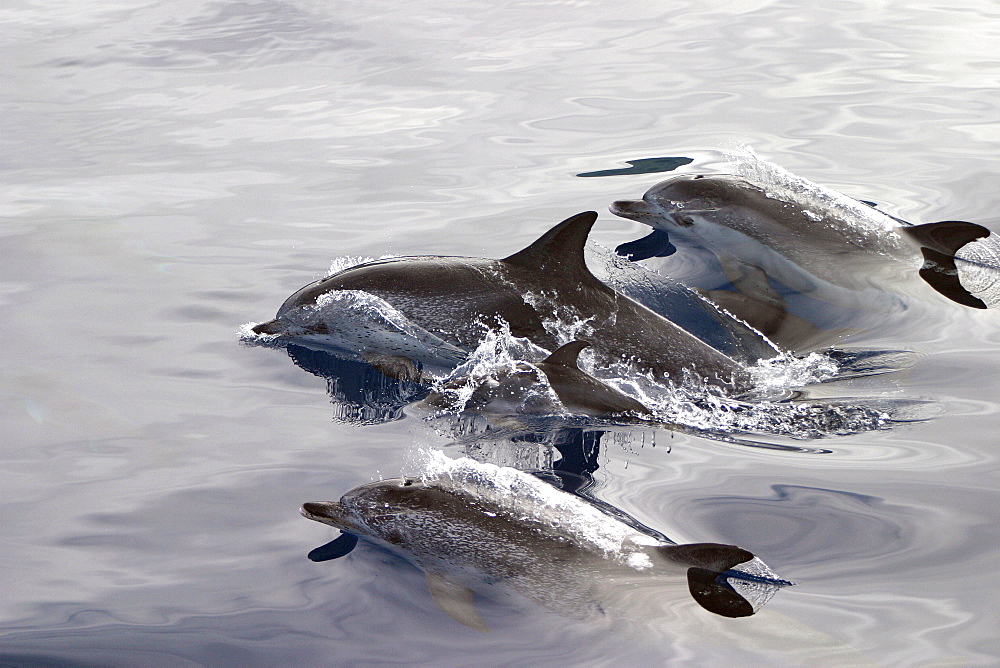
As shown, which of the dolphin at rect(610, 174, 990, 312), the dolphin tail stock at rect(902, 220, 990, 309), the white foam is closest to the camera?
the white foam

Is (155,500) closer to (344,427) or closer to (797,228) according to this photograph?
(344,427)

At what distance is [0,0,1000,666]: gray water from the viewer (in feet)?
12.6

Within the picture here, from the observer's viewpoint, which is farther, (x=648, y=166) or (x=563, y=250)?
(x=648, y=166)

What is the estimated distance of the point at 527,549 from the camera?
3.90m

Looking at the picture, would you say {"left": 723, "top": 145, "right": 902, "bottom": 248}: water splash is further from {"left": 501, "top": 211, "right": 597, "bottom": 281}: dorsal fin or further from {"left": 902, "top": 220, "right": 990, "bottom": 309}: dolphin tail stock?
{"left": 501, "top": 211, "right": 597, "bottom": 281}: dorsal fin

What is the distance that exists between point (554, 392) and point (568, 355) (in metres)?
0.25

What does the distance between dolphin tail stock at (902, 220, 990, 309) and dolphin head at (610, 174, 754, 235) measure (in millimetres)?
1394

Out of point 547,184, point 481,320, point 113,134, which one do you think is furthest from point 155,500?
point 113,134

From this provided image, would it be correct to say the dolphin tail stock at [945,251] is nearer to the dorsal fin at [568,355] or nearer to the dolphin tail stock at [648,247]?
the dolphin tail stock at [648,247]

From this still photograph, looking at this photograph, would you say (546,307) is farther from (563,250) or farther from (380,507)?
(380,507)

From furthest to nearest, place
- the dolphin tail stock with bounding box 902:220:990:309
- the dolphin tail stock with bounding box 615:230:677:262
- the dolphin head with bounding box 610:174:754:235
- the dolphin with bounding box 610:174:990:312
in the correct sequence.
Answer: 1. the dolphin tail stock with bounding box 615:230:677:262
2. the dolphin head with bounding box 610:174:754:235
3. the dolphin with bounding box 610:174:990:312
4. the dolphin tail stock with bounding box 902:220:990:309

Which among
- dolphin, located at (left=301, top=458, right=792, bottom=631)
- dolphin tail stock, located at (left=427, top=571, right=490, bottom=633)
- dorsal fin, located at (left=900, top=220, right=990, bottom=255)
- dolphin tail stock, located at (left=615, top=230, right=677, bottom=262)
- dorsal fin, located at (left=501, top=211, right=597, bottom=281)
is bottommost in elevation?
dolphin tail stock, located at (left=427, top=571, right=490, bottom=633)

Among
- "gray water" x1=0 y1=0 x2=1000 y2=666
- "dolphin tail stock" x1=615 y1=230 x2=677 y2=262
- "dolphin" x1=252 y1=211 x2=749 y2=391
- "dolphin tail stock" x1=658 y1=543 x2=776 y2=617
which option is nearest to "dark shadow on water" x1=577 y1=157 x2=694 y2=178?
"gray water" x1=0 y1=0 x2=1000 y2=666

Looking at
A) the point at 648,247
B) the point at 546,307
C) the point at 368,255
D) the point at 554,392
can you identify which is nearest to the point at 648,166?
the point at 648,247
